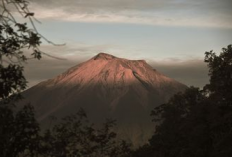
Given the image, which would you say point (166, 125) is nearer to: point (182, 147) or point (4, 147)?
point (182, 147)

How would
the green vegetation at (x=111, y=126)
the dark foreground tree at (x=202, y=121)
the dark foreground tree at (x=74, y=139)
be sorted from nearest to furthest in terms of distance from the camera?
the green vegetation at (x=111, y=126)
the dark foreground tree at (x=74, y=139)
the dark foreground tree at (x=202, y=121)

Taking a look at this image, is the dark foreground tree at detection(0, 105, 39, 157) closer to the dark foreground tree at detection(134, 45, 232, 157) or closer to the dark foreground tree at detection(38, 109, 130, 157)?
the dark foreground tree at detection(38, 109, 130, 157)

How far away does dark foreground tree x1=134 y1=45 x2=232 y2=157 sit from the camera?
112ft

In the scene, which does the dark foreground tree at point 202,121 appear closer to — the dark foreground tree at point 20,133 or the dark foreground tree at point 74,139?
the dark foreground tree at point 74,139

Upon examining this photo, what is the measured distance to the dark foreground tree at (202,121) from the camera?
34281 millimetres

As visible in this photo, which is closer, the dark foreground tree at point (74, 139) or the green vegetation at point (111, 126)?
the green vegetation at point (111, 126)

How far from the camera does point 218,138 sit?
119 feet

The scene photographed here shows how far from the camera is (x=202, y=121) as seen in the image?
3994 cm

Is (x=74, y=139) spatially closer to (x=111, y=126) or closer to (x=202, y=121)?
(x=111, y=126)

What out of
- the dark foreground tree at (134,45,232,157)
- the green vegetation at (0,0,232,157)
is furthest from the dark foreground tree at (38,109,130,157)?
the dark foreground tree at (134,45,232,157)

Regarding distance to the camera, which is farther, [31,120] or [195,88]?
[195,88]

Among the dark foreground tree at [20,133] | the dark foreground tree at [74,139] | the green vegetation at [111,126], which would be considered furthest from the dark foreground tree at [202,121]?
the dark foreground tree at [20,133]

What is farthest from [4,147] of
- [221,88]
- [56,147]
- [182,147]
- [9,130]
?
[182,147]

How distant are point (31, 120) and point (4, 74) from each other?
16.3 ft
